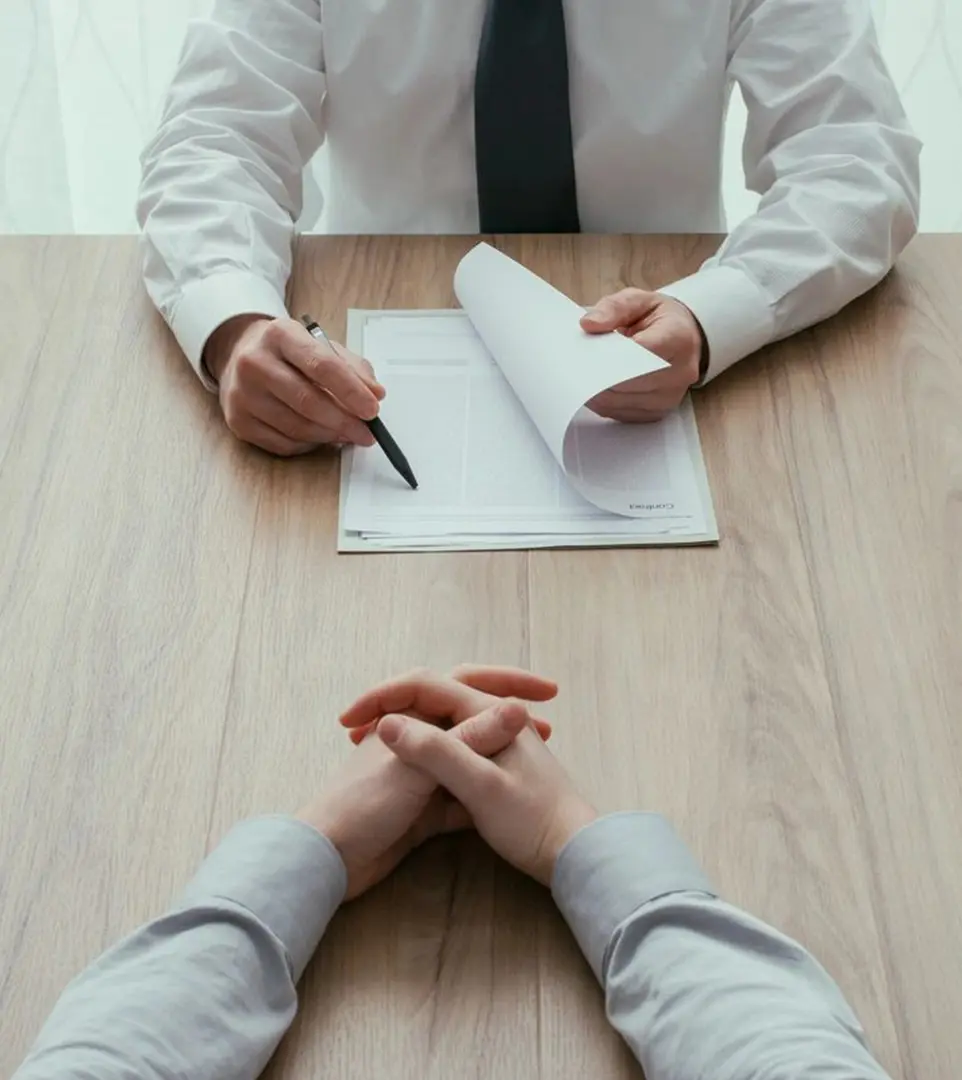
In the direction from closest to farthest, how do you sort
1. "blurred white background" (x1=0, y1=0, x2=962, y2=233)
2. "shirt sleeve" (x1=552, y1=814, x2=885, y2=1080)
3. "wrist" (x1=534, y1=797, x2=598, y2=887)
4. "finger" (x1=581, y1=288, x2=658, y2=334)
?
"shirt sleeve" (x1=552, y1=814, x2=885, y2=1080), "wrist" (x1=534, y1=797, x2=598, y2=887), "finger" (x1=581, y1=288, x2=658, y2=334), "blurred white background" (x1=0, y1=0, x2=962, y2=233)

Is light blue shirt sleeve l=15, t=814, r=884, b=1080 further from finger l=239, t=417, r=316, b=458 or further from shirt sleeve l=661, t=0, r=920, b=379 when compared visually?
shirt sleeve l=661, t=0, r=920, b=379

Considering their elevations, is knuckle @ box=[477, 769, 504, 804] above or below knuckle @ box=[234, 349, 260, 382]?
below

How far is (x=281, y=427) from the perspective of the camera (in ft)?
4.03

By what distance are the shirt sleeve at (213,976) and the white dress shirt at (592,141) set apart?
54 centimetres

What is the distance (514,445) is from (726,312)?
0.23m

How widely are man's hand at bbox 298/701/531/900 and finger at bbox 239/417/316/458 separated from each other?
1.05ft

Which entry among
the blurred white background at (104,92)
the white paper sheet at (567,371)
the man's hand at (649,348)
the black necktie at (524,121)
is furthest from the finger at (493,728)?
the blurred white background at (104,92)

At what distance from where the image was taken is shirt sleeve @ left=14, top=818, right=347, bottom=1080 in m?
0.81

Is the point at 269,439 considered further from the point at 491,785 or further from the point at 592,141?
the point at 592,141

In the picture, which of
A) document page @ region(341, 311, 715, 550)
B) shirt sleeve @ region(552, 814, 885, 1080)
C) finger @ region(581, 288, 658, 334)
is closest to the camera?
shirt sleeve @ region(552, 814, 885, 1080)

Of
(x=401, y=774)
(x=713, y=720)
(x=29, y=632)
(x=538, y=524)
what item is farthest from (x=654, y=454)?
(x=29, y=632)

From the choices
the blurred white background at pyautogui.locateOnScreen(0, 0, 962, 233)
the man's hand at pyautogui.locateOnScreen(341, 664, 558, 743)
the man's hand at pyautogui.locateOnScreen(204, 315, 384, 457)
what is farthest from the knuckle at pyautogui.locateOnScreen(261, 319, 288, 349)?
the blurred white background at pyautogui.locateOnScreen(0, 0, 962, 233)

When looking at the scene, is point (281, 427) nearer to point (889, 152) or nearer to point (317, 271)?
point (317, 271)

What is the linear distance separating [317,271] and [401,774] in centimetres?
63
